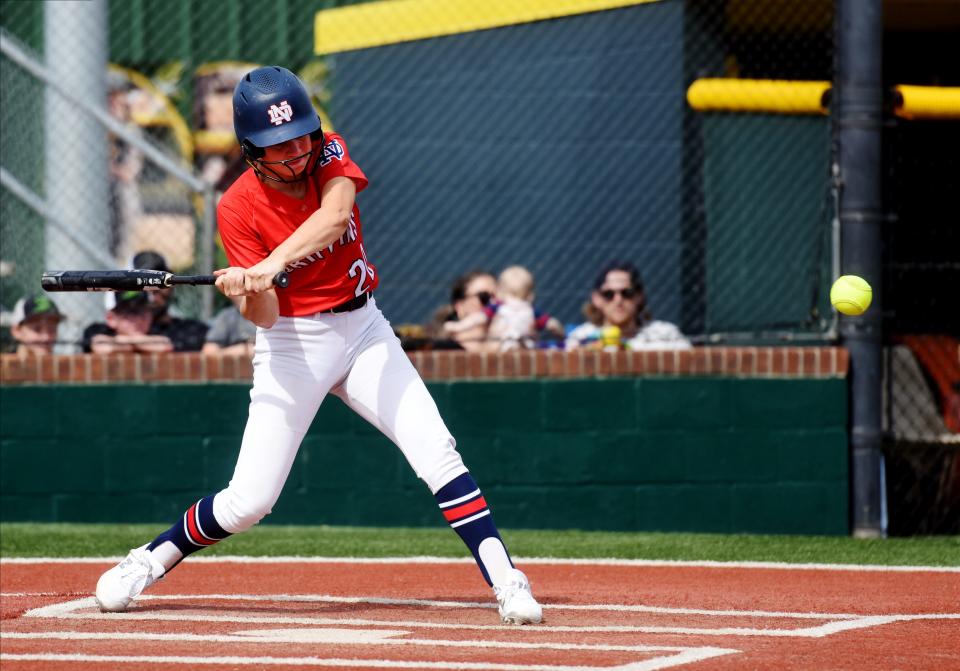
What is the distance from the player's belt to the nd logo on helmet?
65cm

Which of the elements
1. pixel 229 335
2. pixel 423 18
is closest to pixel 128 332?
pixel 229 335

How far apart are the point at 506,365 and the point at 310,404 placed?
139 inches

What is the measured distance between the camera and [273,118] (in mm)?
5340

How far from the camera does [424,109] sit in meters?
11.1

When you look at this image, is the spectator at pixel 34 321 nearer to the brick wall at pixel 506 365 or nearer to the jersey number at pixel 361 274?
the brick wall at pixel 506 365

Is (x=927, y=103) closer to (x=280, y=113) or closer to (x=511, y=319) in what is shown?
(x=511, y=319)

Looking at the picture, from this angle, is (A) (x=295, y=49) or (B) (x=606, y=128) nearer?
(B) (x=606, y=128)

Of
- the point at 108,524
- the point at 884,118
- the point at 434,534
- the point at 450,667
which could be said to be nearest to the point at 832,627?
the point at 450,667

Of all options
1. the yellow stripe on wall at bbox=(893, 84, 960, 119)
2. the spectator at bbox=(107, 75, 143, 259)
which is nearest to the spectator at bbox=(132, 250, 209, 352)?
the spectator at bbox=(107, 75, 143, 259)

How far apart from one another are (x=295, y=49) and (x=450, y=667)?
12.6 metres

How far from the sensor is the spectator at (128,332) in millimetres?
9359

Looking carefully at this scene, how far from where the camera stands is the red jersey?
5.57 meters

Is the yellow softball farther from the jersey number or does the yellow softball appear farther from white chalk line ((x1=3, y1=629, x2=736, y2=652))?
white chalk line ((x1=3, y1=629, x2=736, y2=652))

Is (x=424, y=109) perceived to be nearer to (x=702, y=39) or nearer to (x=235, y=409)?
(x=702, y=39)
